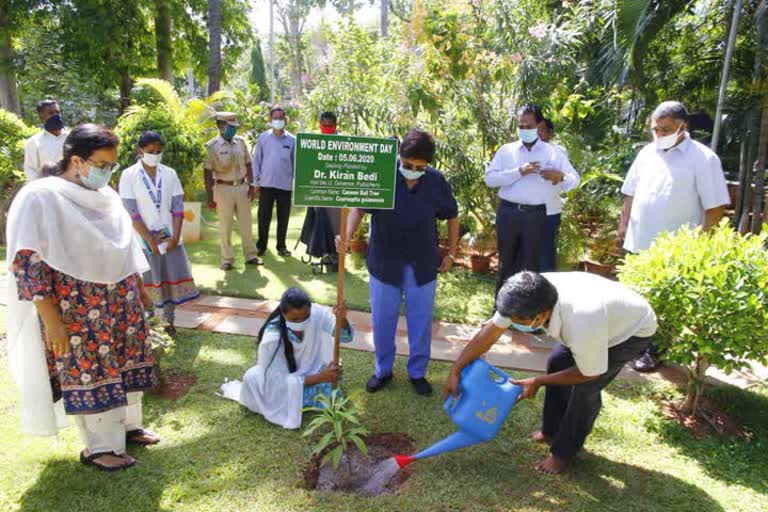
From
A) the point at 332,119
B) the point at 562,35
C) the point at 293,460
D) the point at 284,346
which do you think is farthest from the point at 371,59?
the point at 293,460

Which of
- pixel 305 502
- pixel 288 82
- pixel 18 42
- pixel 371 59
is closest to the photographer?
pixel 305 502

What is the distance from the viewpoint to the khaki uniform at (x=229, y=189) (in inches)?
246

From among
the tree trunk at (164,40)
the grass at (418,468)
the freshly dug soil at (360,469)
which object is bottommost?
the freshly dug soil at (360,469)

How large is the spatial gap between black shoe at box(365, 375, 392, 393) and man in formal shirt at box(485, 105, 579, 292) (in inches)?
64.1

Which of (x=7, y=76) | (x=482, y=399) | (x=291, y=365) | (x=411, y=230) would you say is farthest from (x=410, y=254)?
(x=7, y=76)

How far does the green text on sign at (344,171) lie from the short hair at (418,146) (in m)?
0.14

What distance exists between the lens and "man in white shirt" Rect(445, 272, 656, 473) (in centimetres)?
241

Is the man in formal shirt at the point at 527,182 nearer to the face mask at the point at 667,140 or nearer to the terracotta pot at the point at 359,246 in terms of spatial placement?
the face mask at the point at 667,140

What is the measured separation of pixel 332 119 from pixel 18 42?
988 cm

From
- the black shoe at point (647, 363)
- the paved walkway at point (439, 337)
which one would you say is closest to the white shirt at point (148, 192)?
the paved walkway at point (439, 337)

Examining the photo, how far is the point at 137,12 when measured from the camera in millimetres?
11984

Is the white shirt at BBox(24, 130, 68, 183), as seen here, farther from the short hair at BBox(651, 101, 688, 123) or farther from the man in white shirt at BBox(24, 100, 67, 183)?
the short hair at BBox(651, 101, 688, 123)

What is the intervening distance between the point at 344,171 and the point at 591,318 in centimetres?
156

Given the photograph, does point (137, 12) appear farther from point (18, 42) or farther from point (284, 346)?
point (284, 346)
